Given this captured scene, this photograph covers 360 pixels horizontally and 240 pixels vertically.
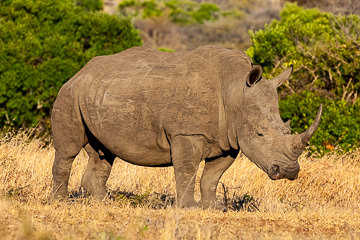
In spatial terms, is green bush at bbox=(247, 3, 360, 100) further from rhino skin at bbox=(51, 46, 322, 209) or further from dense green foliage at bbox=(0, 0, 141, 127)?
rhino skin at bbox=(51, 46, 322, 209)

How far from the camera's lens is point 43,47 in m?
16.3

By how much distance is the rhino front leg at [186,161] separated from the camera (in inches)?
275

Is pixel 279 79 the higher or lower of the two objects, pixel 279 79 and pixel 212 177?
the higher

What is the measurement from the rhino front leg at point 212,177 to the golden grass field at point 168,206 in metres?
0.45

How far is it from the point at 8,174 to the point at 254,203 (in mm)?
3597

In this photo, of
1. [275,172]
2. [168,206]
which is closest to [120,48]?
[168,206]

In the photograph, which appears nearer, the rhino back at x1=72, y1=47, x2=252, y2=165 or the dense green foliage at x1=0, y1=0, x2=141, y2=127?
the rhino back at x1=72, y1=47, x2=252, y2=165

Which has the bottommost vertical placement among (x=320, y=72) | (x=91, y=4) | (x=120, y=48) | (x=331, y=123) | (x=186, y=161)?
(x=91, y=4)

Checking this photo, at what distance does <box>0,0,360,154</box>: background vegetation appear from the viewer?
13.3 metres

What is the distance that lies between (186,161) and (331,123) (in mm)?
6464

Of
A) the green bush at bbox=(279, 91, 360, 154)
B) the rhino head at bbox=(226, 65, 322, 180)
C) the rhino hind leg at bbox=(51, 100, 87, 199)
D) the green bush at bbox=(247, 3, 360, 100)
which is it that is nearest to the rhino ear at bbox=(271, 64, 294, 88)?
the rhino head at bbox=(226, 65, 322, 180)

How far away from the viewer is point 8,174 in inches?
378

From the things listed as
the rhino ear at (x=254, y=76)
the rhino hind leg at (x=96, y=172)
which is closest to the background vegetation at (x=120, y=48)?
the rhino hind leg at (x=96, y=172)

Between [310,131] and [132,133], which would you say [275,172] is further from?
[132,133]
